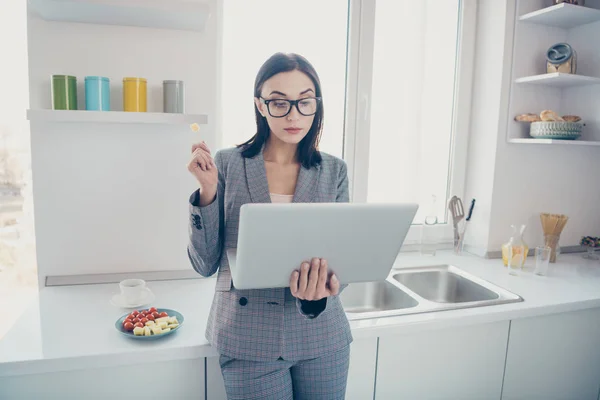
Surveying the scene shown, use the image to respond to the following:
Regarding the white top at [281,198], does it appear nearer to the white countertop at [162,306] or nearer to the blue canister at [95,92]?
the white countertop at [162,306]

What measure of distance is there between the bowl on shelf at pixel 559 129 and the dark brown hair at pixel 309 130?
1336 millimetres

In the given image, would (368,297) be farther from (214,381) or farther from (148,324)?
(148,324)

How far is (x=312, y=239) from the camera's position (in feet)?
2.93

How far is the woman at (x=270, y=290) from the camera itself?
1040 millimetres

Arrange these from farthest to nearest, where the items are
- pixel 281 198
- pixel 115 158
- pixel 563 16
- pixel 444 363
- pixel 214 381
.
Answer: pixel 563 16
pixel 115 158
pixel 444 363
pixel 214 381
pixel 281 198

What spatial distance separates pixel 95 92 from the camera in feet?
4.64

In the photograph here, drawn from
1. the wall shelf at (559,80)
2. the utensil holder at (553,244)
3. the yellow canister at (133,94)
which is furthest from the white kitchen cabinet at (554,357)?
the yellow canister at (133,94)

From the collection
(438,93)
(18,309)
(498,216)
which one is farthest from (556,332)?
(18,309)

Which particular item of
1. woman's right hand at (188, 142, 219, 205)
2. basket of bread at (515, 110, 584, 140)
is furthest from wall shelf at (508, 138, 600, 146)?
woman's right hand at (188, 142, 219, 205)

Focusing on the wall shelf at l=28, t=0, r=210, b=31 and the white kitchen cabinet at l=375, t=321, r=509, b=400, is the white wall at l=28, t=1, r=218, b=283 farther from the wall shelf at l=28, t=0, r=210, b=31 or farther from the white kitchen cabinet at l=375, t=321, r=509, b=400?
the white kitchen cabinet at l=375, t=321, r=509, b=400

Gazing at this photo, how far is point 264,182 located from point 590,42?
1.95 meters

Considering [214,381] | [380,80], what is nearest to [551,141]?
[380,80]

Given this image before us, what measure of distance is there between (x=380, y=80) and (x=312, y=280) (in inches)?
56.7

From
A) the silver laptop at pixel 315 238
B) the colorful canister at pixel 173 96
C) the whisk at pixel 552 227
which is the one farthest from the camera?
the whisk at pixel 552 227
